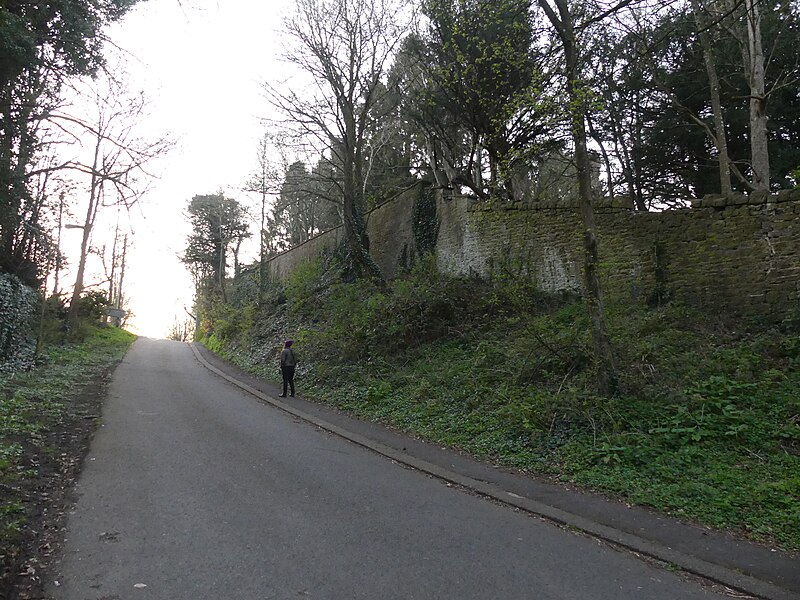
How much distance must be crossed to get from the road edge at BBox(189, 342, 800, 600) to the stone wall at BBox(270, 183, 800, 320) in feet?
22.3

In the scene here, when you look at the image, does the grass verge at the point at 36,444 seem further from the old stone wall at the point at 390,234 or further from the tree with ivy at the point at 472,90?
the old stone wall at the point at 390,234

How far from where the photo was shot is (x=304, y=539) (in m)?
4.60

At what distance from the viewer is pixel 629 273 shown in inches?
487

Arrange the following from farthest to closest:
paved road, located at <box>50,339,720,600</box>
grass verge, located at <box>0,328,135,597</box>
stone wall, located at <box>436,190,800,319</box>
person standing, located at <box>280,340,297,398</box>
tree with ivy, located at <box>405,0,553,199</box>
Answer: person standing, located at <box>280,340,297,398</box>
tree with ivy, located at <box>405,0,553,199</box>
stone wall, located at <box>436,190,800,319</box>
grass verge, located at <box>0,328,135,597</box>
paved road, located at <box>50,339,720,600</box>

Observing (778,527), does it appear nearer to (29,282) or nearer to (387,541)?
(387,541)

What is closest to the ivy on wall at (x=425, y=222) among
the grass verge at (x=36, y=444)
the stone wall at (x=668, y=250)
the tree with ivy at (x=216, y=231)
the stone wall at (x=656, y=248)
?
the stone wall at (x=656, y=248)

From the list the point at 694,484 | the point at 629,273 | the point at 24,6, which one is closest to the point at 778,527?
the point at 694,484

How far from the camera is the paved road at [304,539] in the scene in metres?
3.80

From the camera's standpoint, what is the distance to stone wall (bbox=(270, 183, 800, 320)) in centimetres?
1012

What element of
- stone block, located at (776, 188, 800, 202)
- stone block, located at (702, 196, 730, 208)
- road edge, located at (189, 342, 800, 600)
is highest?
stone block, located at (702, 196, 730, 208)

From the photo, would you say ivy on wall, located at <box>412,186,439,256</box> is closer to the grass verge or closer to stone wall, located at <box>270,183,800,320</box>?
stone wall, located at <box>270,183,800,320</box>

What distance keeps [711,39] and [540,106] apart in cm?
1062

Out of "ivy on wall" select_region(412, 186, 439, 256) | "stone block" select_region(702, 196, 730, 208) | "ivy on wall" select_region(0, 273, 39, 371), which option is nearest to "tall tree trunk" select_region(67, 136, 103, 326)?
"ivy on wall" select_region(0, 273, 39, 371)

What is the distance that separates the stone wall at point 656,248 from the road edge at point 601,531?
267 inches
